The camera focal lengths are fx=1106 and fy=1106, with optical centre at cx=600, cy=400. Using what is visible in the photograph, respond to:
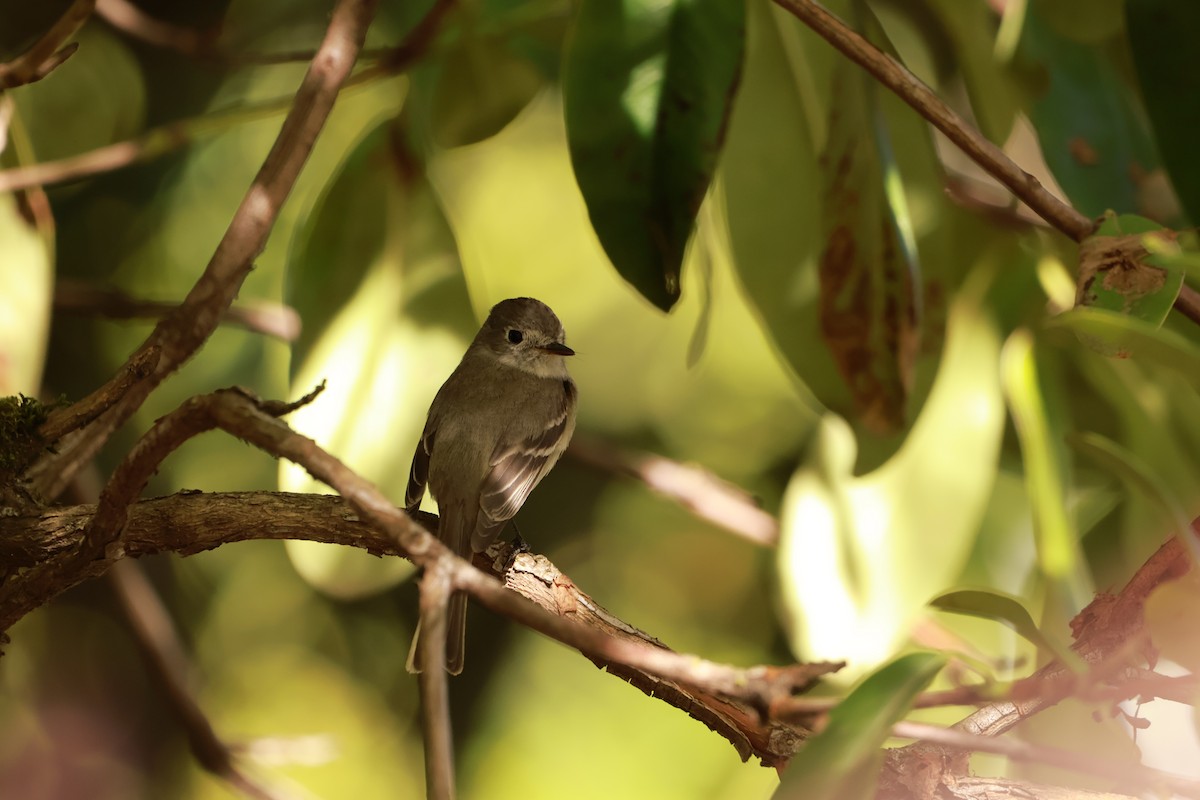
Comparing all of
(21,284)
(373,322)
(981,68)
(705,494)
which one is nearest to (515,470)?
(373,322)

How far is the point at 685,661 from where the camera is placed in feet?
2.60

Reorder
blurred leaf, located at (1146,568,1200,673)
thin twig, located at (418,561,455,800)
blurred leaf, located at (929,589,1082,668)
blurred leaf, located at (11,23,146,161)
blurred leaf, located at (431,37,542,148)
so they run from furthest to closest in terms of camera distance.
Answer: blurred leaf, located at (11,23,146,161)
blurred leaf, located at (431,37,542,148)
blurred leaf, located at (1146,568,1200,673)
blurred leaf, located at (929,589,1082,668)
thin twig, located at (418,561,455,800)

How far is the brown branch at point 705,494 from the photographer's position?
2.32 metres

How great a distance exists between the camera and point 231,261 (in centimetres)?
118

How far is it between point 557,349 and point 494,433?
0.98 ft

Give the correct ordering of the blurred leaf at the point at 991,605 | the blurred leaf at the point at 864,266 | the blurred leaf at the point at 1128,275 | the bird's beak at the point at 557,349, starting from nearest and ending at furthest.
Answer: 1. the blurred leaf at the point at 991,605
2. the blurred leaf at the point at 1128,275
3. the blurred leaf at the point at 864,266
4. the bird's beak at the point at 557,349

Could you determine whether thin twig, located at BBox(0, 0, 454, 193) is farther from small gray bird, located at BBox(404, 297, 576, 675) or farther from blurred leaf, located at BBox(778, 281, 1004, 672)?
blurred leaf, located at BBox(778, 281, 1004, 672)

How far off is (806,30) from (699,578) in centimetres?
124

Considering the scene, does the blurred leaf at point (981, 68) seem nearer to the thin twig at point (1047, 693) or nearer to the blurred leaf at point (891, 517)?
the blurred leaf at point (891, 517)

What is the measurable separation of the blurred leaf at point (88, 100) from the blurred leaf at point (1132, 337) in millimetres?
2250

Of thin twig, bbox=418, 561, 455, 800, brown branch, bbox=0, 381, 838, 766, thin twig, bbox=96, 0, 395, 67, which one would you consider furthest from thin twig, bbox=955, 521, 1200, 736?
thin twig, bbox=96, 0, 395, 67

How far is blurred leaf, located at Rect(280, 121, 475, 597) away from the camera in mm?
1791

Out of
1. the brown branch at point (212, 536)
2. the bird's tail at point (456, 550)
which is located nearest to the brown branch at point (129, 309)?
the bird's tail at point (456, 550)

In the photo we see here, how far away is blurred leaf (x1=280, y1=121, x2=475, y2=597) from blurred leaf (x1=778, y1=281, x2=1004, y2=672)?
68 cm
